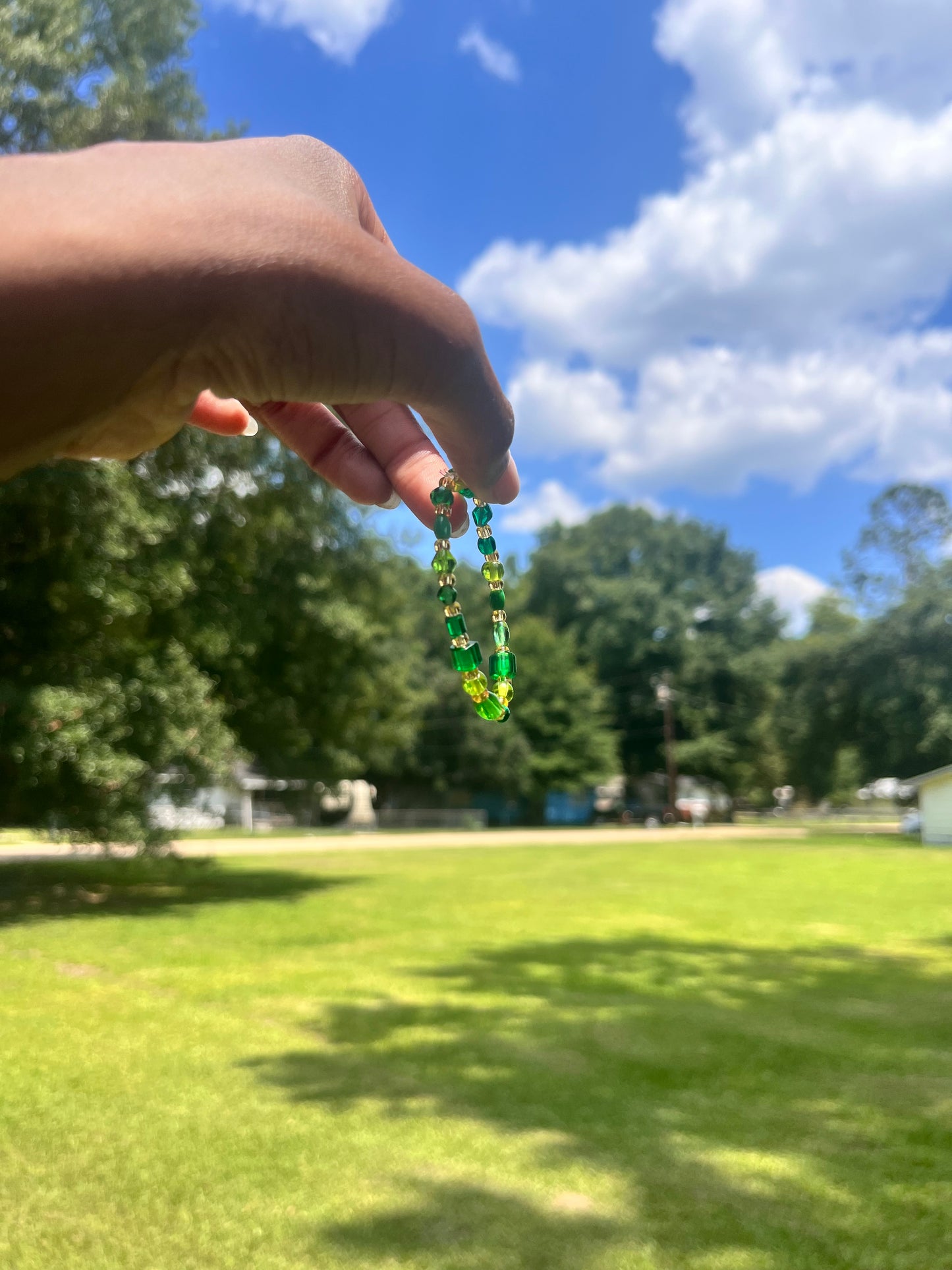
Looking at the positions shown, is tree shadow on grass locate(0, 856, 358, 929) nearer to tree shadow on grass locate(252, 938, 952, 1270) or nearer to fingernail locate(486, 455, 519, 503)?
tree shadow on grass locate(252, 938, 952, 1270)

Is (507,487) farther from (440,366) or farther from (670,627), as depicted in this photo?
(670,627)

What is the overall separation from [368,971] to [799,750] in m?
35.1

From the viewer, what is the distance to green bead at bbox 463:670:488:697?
145 cm

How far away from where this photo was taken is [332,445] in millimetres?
1453

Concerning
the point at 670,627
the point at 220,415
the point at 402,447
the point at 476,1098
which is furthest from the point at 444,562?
the point at 670,627

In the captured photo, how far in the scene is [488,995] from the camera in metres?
7.85

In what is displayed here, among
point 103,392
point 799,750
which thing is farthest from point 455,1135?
point 799,750

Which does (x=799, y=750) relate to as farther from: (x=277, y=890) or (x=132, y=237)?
(x=132, y=237)

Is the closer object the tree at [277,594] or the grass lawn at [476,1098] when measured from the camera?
the grass lawn at [476,1098]

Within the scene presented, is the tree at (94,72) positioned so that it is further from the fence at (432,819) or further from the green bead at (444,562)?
the fence at (432,819)

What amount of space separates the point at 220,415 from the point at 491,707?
57 centimetres

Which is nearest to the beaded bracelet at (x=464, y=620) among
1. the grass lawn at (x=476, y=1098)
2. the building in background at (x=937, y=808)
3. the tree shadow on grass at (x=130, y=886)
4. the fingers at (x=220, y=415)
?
the fingers at (x=220, y=415)

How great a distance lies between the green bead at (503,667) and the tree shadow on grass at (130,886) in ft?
40.9

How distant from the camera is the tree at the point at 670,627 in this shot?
179 feet
